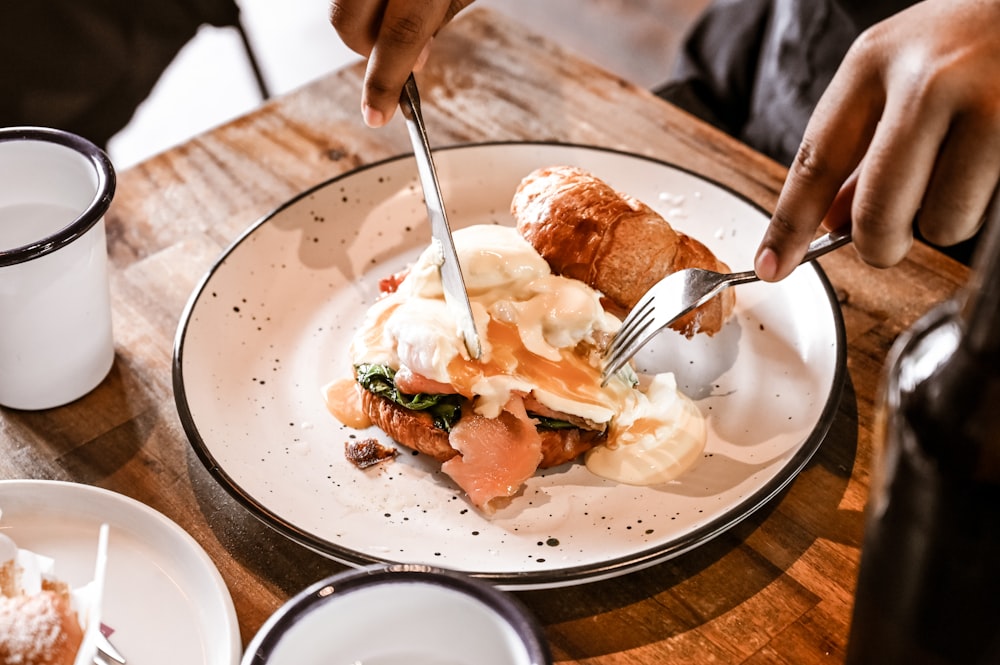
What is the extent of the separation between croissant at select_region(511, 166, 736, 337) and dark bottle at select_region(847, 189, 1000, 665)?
0.93 meters

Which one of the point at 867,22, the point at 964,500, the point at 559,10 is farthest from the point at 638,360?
the point at 559,10

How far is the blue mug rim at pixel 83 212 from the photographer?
1.44 m

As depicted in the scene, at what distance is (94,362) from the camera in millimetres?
1709

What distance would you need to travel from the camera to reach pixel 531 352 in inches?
64.5

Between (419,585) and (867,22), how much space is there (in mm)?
2089

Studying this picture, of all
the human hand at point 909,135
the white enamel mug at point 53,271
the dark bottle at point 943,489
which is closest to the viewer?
the dark bottle at point 943,489

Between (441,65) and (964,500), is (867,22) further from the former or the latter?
(964,500)

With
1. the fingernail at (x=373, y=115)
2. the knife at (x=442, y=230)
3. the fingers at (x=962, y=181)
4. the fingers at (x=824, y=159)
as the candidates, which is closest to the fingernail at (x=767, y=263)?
the fingers at (x=824, y=159)

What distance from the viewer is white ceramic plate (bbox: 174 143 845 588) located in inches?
56.2

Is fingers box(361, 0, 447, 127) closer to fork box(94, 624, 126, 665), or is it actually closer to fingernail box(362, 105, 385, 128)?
fingernail box(362, 105, 385, 128)

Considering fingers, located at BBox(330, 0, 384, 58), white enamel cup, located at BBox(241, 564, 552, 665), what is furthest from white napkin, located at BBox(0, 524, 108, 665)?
fingers, located at BBox(330, 0, 384, 58)

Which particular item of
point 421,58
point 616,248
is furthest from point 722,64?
point 616,248

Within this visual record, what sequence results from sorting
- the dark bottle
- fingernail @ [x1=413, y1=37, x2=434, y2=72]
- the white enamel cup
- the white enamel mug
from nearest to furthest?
the dark bottle, the white enamel cup, the white enamel mug, fingernail @ [x1=413, y1=37, x2=434, y2=72]

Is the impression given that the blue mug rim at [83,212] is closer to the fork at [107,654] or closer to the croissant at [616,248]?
the fork at [107,654]
